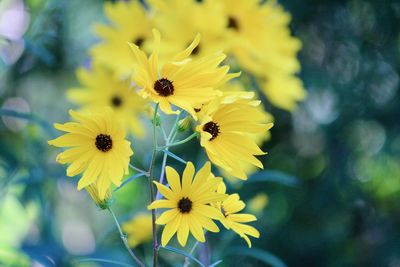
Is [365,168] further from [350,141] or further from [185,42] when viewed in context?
[185,42]

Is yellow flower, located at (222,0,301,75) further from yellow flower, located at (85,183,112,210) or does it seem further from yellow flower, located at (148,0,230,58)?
yellow flower, located at (85,183,112,210)

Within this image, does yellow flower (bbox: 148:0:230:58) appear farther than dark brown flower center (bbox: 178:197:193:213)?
Yes

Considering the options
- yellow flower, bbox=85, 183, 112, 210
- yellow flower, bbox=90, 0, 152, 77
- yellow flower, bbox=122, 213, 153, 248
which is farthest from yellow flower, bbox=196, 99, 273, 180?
yellow flower, bbox=90, 0, 152, 77

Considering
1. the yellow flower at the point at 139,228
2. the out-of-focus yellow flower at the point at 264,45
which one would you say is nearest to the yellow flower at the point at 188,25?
the out-of-focus yellow flower at the point at 264,45

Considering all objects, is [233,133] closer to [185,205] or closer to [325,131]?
[185,205]

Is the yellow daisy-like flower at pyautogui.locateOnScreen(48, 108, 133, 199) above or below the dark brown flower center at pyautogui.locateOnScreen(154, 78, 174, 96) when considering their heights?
below
